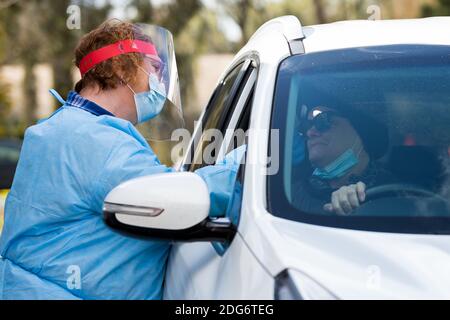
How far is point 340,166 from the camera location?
2.77 meters

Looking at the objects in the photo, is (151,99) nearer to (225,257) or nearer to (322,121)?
(322,121)

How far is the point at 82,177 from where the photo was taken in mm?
2682

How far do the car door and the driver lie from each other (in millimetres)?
288

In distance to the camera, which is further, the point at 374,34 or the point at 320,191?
the point at 374,34

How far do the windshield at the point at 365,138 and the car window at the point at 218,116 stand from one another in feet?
1.98

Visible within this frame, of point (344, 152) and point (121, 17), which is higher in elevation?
point (121, 17)

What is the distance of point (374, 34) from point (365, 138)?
22.4 inches

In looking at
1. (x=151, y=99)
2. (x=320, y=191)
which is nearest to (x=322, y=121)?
(x=320, y=191)

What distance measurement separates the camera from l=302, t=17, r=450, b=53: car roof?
2.97 meters

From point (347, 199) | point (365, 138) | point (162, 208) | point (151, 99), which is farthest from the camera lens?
point (151, 99)

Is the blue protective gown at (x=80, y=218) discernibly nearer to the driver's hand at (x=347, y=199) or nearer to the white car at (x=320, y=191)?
the white car at (x=320, y=191)

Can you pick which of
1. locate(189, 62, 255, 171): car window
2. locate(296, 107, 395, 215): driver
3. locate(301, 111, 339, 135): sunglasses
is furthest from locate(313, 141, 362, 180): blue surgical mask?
locate(189, 62, 255, 171): car window

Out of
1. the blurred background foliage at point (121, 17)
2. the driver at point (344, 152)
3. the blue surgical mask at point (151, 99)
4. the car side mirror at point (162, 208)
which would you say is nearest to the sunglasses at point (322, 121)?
the driver at point (344, 152)

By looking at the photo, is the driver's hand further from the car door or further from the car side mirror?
the car side mirror
